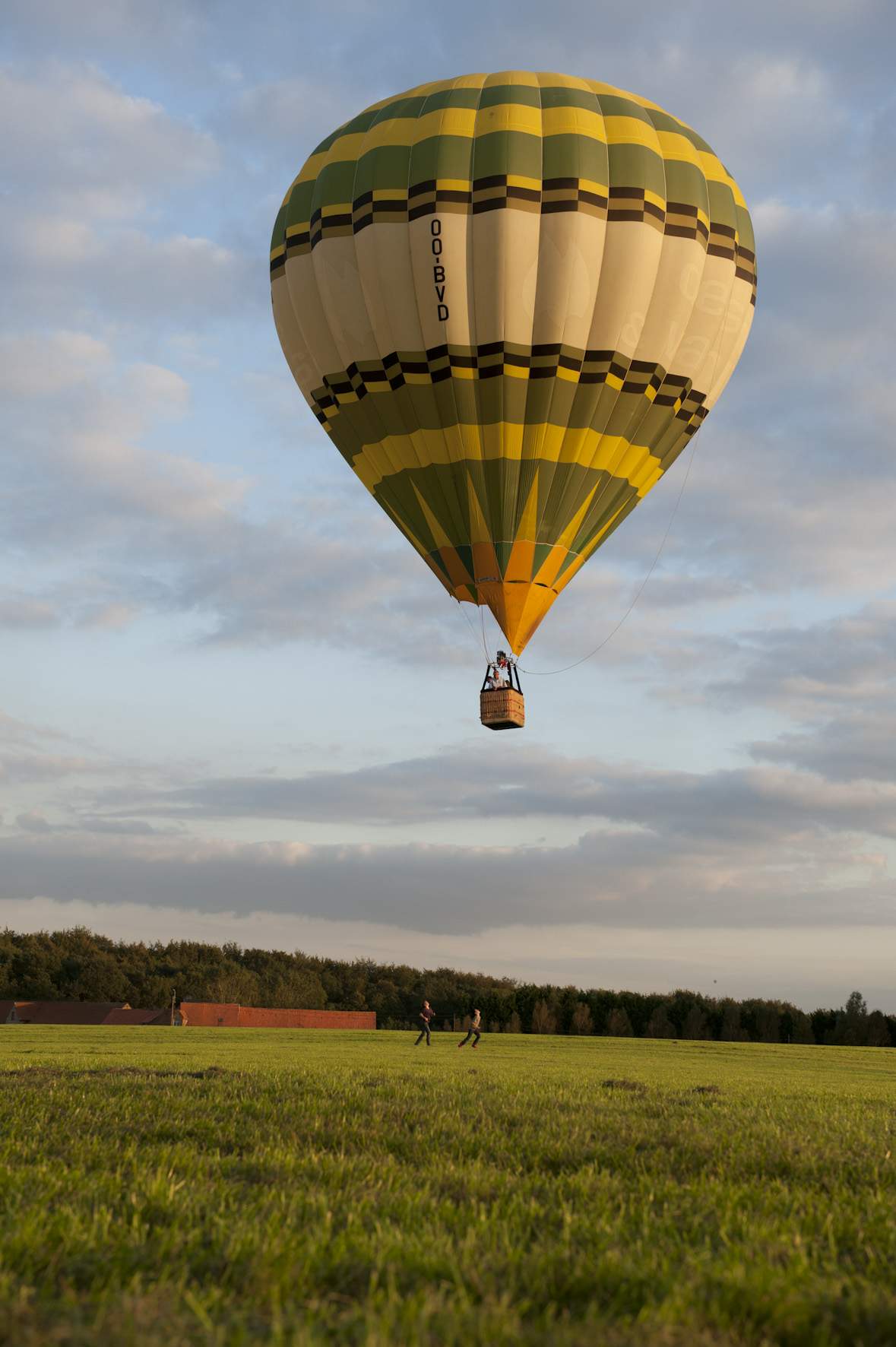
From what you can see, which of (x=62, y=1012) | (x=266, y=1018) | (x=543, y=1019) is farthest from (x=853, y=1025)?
(x=62, y=1012)

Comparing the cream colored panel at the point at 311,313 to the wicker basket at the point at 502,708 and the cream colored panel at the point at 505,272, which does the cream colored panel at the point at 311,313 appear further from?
the wicker basket at the point at 502,708

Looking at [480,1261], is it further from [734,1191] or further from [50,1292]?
[734,1191]

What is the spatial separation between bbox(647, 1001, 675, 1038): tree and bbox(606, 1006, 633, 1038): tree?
4.24ft

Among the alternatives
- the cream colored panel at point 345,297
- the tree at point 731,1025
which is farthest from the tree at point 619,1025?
the cream colored panel at point 345,297

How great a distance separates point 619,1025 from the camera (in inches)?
2886

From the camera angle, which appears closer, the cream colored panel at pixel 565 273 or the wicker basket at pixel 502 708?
the cream colored panel at pixel 565 273

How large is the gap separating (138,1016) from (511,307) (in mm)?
59303

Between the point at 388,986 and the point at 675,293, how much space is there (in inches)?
3431

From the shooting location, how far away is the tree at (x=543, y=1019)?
75.1 meters

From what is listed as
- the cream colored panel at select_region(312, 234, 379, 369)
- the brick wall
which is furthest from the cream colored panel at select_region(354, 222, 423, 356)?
the brick wall

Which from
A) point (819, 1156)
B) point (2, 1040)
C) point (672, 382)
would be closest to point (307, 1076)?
point (819, 1156)

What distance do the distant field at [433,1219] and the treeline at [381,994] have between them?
194ft

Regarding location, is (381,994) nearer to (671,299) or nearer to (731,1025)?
(731,1025)

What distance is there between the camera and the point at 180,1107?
10.7 m
